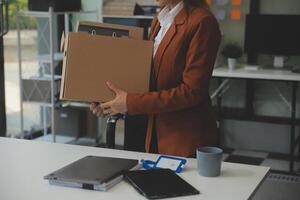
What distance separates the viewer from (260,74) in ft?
13.6

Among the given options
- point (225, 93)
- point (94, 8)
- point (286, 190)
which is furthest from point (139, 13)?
point (286, 190)

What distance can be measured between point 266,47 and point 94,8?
5.78 feet

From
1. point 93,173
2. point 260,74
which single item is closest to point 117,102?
point 93,173

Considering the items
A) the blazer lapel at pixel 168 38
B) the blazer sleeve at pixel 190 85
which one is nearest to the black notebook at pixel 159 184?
the blazer sleeve at pixel 190 85

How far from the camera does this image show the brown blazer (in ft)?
6.66

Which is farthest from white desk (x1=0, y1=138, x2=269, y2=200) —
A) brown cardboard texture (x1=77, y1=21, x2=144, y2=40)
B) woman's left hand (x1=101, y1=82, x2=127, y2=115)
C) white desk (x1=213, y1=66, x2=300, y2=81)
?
white desk (x1=213, y1=66, x2=300, y2=81)

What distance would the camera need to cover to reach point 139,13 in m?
4.81

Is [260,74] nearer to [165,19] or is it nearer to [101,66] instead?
[165,19]

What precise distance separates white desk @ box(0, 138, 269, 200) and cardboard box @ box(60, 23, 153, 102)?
9.3 inches

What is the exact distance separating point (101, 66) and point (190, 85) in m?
0.36

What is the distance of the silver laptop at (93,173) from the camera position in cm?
163

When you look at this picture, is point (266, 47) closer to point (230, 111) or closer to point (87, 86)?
point (230, 111)

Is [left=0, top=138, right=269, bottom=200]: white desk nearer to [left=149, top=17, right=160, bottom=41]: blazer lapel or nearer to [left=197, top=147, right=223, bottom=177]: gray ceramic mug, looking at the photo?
[left=197, top=147, right=223, bottom=177]: gray ceramic mug

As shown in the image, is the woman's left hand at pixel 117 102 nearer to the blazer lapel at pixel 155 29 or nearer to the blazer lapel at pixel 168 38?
the blazer lapel at pixel 168 38
